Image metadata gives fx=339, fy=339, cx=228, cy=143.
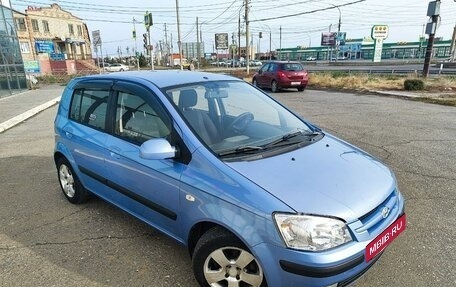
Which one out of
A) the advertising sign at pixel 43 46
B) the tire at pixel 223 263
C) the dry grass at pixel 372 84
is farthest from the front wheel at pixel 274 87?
the advertising sign at pixel 43 46

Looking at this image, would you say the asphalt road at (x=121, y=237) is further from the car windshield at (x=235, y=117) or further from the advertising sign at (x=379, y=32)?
the advertising sign at (x=379, y=32)

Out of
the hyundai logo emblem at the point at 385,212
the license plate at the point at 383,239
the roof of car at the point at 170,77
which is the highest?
the roof of car at the point at 170,77

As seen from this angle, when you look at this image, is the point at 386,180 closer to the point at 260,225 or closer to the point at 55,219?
the point at 260,225

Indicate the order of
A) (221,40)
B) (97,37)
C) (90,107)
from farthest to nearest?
(221,40) < (97,37) < (90,107)

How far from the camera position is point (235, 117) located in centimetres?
321

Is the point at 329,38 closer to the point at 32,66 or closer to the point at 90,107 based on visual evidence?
the point at 32,66

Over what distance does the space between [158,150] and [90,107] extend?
1.63 meters

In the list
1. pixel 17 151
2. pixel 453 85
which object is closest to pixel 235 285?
pixel 17 151

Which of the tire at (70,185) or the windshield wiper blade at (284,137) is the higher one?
the windshield wiper blade at (284,137)

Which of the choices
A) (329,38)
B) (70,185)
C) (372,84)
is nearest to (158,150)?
(70,185)

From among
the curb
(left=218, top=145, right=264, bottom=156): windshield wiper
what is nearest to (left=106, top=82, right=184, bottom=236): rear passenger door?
(left=218, top=145, right=264, bottom=156): windshield wiper

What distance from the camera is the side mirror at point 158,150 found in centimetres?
250

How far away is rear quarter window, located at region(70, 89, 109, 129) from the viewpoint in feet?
11.4

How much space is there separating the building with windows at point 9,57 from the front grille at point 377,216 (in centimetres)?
1841
